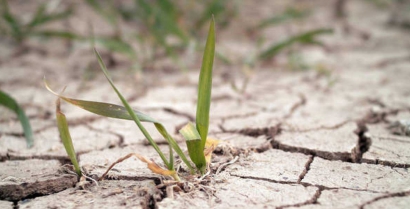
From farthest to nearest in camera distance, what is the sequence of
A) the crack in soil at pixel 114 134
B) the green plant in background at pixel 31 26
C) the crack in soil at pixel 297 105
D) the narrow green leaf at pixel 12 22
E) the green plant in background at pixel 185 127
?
the narrow green leaf at pixel 12 22, the green plant in background at pixel 31 26, the crack in soil at pixel 297 105, the crack in soil at pixel 114 134, the green plant in background at pixel 185 127

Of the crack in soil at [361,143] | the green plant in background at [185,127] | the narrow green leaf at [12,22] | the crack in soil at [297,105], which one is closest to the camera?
the green plant in background at [185,127]

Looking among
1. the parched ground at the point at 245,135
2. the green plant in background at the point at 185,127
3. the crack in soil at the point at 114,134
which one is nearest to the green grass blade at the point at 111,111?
the green plant in background at the point at 185,127

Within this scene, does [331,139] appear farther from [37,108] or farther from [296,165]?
[37,108]

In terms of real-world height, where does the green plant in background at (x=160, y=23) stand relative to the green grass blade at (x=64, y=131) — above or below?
above

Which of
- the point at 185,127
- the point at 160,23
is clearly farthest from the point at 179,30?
the point at 185,127

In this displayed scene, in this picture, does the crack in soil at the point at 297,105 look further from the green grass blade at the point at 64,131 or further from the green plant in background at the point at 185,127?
the green grass blade at the point at 64,131

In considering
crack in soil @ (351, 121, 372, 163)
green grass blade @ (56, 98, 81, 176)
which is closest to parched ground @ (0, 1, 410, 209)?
crack in soil @ (351, 121, 372, 163)

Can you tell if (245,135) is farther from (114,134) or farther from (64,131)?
(64,131)
